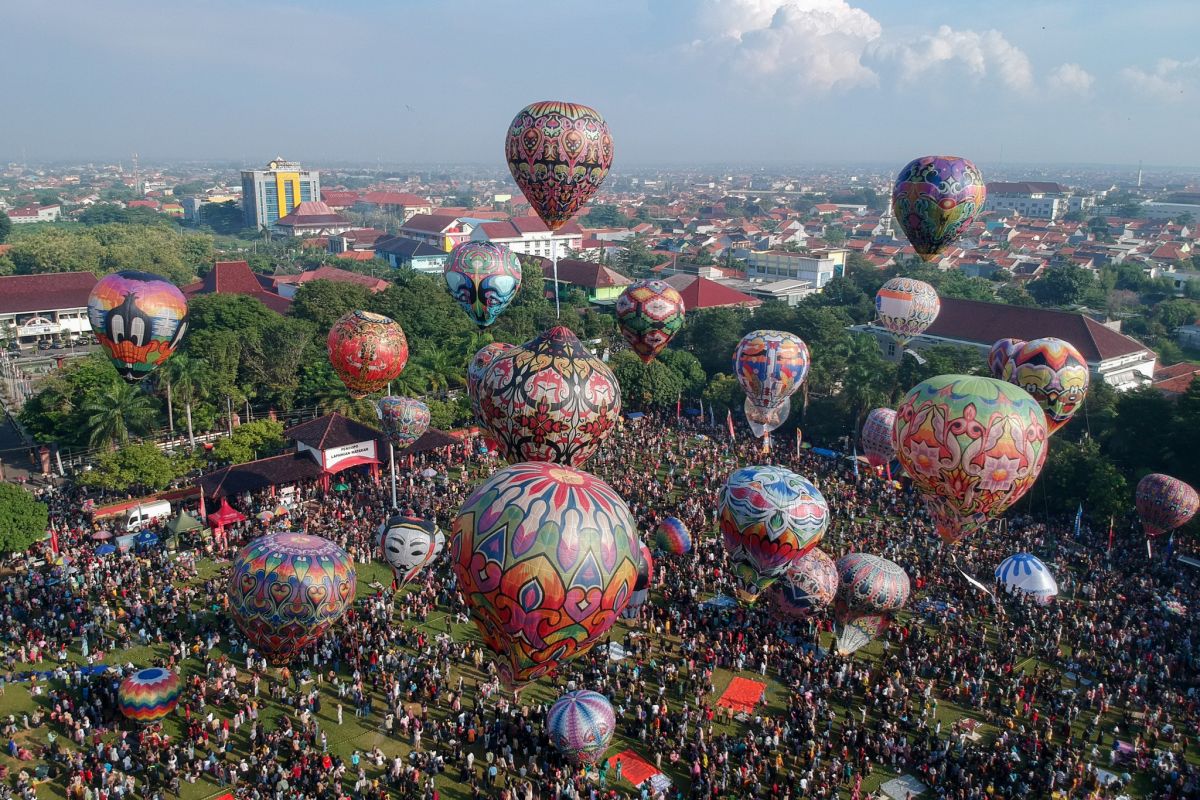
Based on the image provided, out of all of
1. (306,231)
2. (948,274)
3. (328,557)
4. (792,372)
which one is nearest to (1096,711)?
(792,372)

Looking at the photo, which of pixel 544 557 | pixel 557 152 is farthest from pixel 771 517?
pixel 557 152

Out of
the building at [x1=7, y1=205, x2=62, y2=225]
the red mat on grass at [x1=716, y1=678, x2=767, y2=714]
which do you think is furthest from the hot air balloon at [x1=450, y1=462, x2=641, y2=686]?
the building at [x1=7, y1=205, x2=62, y2=225]

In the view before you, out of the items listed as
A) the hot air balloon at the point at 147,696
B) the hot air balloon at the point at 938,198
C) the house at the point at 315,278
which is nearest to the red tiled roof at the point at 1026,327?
the hot air balloon at the point at 938,198

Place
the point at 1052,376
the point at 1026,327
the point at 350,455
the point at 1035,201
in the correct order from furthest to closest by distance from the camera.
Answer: the point at 1035,201 → the point at 1026,327 → the point at 350,455 → the point at 1052,376

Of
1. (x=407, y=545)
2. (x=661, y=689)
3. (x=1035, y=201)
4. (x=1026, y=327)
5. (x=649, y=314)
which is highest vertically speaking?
(x=1035, y=201)

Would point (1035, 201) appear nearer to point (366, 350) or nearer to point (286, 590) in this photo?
point (366, 350)

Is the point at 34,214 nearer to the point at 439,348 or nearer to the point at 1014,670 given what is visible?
the point at 439,348

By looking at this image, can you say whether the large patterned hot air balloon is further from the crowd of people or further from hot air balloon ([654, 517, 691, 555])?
the crowd of people
